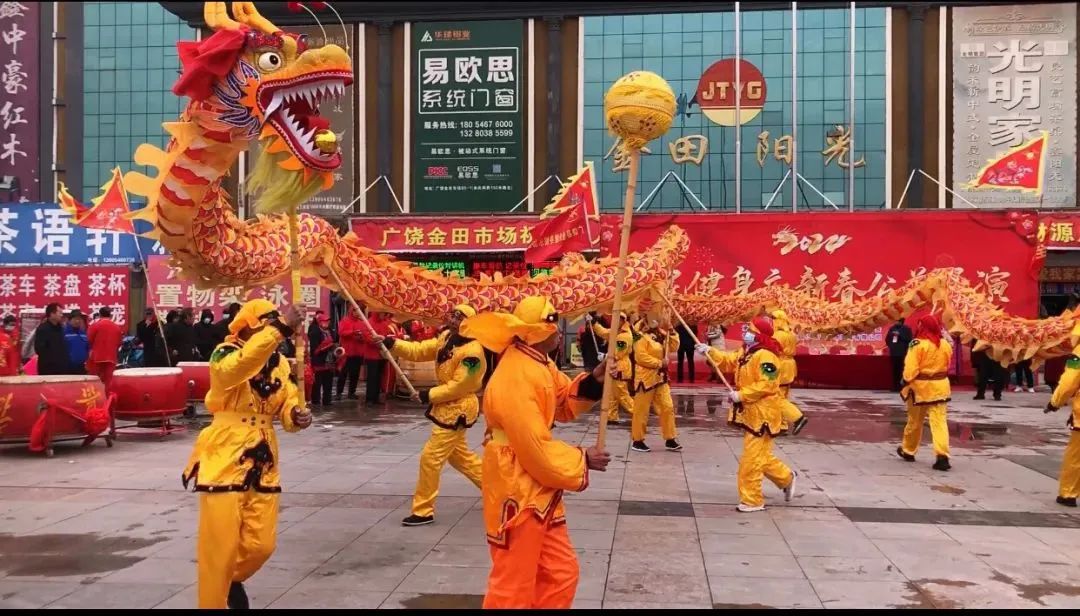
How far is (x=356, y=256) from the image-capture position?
6406mm

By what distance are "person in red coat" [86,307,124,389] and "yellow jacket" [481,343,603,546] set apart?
30.4ft

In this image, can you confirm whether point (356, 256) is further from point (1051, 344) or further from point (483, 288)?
point (1051, 344)

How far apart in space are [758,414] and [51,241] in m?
16.4

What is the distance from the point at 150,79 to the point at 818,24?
16.9 m

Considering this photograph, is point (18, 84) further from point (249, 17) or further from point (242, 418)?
point (242, 418)

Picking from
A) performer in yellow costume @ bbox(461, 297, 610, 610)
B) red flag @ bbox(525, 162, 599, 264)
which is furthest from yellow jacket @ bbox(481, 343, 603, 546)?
red flag @ bbox(525, 162, 599, 264)

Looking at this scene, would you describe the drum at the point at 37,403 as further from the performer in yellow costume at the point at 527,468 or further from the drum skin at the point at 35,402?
the performer in yellow costume at the point at 527,468

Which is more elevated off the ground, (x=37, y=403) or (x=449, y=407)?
(x=449, y=407)

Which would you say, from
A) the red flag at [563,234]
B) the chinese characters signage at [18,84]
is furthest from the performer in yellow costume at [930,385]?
the chinese characters signage at [18,84]

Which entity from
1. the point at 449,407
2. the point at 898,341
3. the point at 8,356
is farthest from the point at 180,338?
the point at 898,341

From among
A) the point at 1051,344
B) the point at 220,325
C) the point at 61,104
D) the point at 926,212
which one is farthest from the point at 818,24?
the point at 61,104

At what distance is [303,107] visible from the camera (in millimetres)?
4891

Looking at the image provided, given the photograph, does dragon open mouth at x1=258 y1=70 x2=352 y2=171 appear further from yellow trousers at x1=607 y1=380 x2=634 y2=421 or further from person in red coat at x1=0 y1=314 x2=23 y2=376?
person in red coat at x1=0 y1=314 x2=23 y2=376

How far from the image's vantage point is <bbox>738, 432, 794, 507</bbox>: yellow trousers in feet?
21.3
